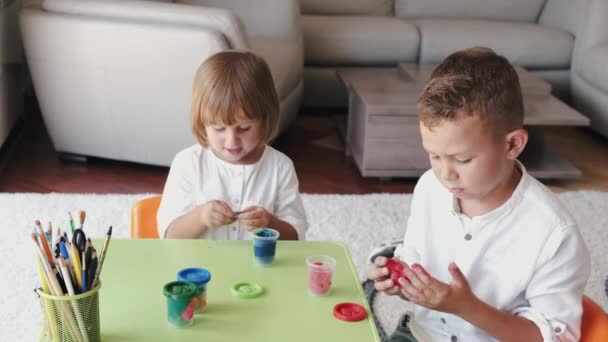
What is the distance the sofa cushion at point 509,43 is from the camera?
12.1 ft

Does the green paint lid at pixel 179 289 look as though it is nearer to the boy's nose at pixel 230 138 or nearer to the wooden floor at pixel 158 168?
the boy's nose at pixel 230 138

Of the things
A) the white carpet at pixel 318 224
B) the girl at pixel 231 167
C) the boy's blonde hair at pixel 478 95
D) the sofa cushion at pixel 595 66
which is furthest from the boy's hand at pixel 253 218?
the sofa cushion at pixel 595 66

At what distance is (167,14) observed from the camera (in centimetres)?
256

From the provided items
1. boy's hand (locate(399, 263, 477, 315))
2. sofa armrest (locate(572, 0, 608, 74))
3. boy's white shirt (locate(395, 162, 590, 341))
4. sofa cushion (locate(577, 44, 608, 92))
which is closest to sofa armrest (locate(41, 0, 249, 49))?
boy's white shirt (locate(395, 162, 590, 341))

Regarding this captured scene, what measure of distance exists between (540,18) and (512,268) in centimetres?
325

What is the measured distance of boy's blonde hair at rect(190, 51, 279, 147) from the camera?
142cm

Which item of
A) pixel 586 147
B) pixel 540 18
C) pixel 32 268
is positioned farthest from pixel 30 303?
pixel 540 18

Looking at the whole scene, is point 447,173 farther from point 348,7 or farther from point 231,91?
point 348,7

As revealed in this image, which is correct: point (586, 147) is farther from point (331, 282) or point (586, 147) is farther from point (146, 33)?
point (331, 282)

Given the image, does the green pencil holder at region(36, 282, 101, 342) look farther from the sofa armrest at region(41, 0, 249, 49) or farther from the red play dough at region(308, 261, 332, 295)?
the sofa armrest at region(41, 0, 249, 49)

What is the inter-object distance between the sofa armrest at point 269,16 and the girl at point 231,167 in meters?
1.99

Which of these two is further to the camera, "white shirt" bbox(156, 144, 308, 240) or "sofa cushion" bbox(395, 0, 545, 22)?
"sofa cushion" bbox(395, 0, 545, 22)

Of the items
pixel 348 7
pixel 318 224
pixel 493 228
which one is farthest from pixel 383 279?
pixel 348 7

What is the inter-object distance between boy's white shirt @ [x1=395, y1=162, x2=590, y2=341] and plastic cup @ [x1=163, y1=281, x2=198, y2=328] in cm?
47
